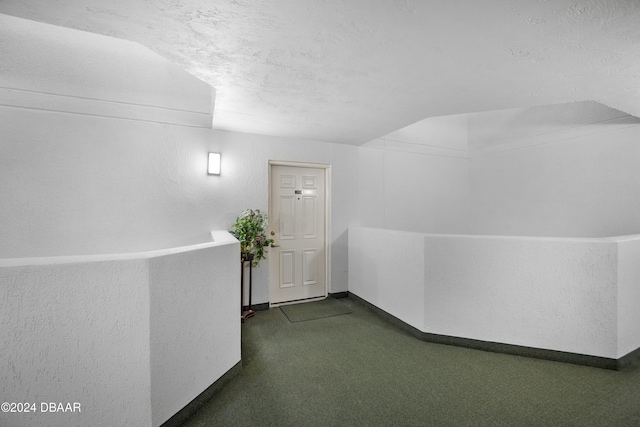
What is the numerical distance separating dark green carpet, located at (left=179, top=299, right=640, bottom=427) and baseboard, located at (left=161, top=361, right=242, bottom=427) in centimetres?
5

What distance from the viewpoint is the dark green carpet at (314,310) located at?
3.41m

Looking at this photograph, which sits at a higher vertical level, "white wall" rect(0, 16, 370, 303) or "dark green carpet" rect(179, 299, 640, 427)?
"white wall" rect(0, 16, 370, 303)

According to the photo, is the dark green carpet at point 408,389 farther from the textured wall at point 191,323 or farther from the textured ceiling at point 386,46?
the textured ceiling at point 386,46

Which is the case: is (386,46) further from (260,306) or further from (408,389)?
(260,306)

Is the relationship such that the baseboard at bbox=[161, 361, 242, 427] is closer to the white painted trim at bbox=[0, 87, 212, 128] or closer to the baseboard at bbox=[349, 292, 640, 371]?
the baseboard at bbox=[349, 292, 640, 371]

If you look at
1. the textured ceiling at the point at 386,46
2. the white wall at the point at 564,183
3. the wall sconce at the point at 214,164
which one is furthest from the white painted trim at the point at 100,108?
the white wall at the point at 564,183

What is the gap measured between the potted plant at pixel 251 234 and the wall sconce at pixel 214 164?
646mm

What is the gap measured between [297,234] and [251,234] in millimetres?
899

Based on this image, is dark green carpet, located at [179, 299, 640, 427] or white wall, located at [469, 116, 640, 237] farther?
white wall, located at [469, 116, 640, 237]

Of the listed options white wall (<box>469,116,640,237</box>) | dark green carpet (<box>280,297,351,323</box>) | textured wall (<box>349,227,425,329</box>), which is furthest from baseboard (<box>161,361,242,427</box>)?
white wall (<box>469,116,640,237</box>)

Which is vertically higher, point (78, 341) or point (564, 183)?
point (564, 183)

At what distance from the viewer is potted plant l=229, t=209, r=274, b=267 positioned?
3.25 m

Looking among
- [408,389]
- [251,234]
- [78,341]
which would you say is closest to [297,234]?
[251,234]

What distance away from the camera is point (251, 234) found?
10.8ft
